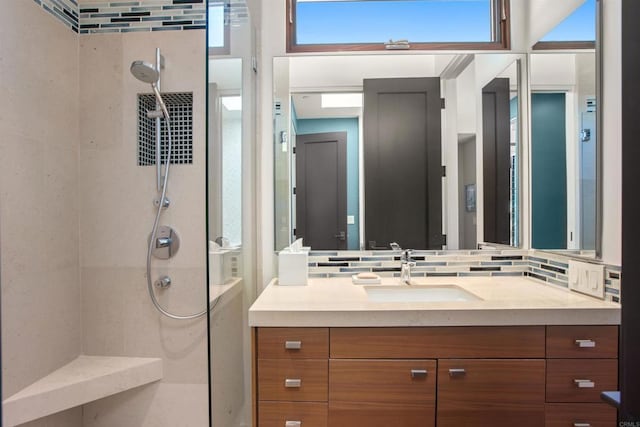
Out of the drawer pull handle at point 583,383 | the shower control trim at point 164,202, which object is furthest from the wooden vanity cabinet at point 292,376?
the drawer pull handle at point 583,383

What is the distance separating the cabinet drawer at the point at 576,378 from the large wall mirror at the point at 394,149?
712 mm

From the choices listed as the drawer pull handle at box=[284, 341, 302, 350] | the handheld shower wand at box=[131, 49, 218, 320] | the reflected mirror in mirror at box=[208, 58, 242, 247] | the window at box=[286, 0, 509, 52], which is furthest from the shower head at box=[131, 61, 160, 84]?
the drawer pull handle at box=[284, 341, 302, 350]

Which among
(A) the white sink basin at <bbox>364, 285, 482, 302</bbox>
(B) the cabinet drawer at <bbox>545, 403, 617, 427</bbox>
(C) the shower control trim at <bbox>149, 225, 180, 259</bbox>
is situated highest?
(C) the shower control trim at <bbox>149, 225, 180, 259</bbox>

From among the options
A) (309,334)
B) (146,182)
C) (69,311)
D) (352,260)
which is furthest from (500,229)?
(69,311)

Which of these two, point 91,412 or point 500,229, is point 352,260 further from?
point 91,412

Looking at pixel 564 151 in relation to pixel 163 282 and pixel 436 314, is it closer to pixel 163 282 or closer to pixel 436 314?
pixel 436 314

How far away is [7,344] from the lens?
1.26m

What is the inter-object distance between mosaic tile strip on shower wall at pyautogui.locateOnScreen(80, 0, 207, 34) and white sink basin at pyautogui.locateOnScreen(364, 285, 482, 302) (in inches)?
61.9

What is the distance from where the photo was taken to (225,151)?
137cm

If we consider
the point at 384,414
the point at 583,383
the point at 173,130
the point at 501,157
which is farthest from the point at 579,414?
the point at 173,130

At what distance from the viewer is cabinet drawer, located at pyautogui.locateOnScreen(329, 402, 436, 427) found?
1.19 m

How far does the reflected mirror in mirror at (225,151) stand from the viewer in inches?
46.6

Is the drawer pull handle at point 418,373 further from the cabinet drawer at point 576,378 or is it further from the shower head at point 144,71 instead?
the shower head at point 144,71

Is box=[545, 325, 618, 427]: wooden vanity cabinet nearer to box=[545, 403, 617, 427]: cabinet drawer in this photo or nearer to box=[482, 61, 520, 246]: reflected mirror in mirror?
box=[545, 403, 617, 427]: cabinet drawer
